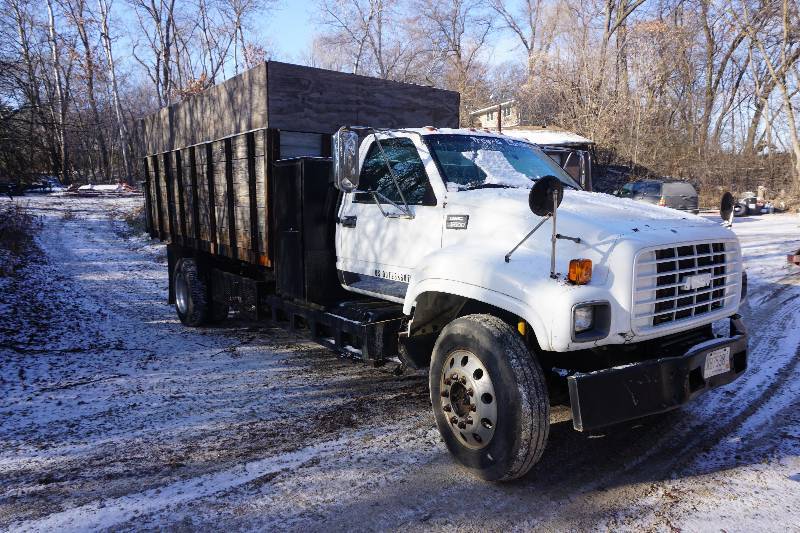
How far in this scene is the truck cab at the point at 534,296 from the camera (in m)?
3.09

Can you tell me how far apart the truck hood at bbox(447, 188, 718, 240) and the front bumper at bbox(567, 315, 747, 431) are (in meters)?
0.77

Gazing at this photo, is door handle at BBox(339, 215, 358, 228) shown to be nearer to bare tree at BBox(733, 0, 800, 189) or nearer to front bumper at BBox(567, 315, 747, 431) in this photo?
front bumper at BBox(567, 315, 747, 431)

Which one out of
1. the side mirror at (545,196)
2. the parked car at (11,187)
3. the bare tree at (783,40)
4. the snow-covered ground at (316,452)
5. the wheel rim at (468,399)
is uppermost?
the bare tree at (783,40)

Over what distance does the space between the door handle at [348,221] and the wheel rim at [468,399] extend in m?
1.78

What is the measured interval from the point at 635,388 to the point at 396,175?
8.07 feet

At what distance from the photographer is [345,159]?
4.13 m

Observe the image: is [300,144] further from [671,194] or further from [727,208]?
[671,194]

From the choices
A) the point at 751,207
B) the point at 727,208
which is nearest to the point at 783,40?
the point at 751,207

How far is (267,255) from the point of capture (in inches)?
220

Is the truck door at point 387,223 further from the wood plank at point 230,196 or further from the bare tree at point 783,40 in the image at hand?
the bare tree at point 783,40

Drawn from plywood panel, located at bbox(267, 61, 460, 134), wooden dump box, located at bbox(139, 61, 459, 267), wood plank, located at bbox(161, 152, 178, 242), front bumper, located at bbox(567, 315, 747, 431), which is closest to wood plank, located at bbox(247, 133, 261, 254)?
wooden dump box, located at bbox(139, 61, 459, 267)

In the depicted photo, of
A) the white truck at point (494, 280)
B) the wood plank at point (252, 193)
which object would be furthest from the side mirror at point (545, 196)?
the wood plank at point (252, 193)

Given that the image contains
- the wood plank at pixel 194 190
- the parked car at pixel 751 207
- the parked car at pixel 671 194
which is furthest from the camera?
the parked car at pixel 751 207

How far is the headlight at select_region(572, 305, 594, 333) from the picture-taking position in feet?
9.92
